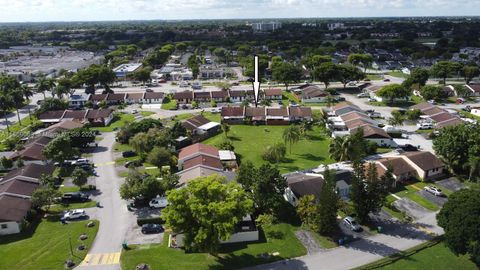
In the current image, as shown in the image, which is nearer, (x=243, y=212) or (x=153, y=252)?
(x=243, y=212)

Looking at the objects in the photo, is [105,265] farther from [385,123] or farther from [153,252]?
[385,123]

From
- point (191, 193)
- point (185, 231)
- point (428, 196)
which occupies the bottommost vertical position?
point (428, 196)

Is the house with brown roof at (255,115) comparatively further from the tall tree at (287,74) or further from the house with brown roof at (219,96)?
the tall tree at (287,74)

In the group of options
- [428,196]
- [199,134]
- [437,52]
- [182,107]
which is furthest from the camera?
[437,52]

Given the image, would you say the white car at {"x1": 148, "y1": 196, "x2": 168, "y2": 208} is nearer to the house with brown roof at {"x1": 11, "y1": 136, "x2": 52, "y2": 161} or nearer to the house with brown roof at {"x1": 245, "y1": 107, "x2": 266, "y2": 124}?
the house with brown roof at {"x1": 11, "y1": 136, "x2": 52, "y2": 161}

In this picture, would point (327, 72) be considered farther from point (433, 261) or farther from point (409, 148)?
point (433, 261)

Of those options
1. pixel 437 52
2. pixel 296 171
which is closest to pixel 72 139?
pixel 296 171

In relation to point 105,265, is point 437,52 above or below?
above

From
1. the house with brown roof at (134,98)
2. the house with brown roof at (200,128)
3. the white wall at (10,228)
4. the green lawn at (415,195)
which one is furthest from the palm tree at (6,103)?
the green lawn at (415,195)
